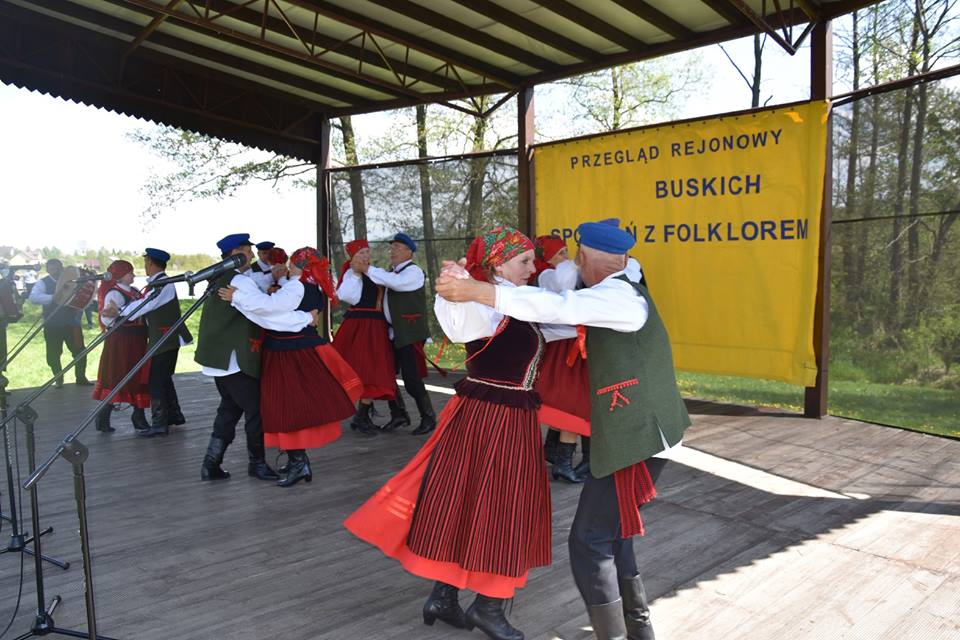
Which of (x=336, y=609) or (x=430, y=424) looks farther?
(x=430, y=424)

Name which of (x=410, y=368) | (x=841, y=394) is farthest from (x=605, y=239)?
(x=841, y=394)

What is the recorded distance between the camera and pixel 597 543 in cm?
220

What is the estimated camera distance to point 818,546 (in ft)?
11.2

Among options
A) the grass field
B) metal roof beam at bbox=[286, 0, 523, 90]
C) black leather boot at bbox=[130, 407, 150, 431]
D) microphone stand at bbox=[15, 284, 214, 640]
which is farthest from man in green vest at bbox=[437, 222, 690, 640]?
the grass field

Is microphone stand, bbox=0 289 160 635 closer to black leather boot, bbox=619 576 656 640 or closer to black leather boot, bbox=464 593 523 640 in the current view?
black leather boot, bbox=464 593 523 640

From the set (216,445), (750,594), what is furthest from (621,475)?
(216,445)

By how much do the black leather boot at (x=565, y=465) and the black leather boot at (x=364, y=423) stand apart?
183cm

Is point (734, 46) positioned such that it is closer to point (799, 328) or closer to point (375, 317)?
point (799, 328)

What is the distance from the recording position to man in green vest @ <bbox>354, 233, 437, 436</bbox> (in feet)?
18.4

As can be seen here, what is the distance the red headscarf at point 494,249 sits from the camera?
233cm

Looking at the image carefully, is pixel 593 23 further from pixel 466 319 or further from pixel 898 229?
pixel 898 229

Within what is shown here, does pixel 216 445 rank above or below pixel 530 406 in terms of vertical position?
below

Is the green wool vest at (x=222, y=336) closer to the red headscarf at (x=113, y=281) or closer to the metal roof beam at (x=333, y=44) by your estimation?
the red headscarf at (x=113, y=281)

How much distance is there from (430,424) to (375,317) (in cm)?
93
